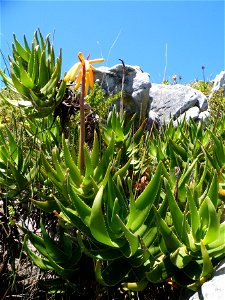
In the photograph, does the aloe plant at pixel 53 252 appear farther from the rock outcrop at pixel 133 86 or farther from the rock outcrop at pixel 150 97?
the rock outcrop at pixel 133 86

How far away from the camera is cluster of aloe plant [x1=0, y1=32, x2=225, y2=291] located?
6.04ft

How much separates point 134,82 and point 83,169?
277 centimetres

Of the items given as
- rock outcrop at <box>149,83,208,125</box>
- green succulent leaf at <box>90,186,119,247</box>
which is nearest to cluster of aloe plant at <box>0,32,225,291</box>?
green succulent leaf at <box>90,186,119,247</box>

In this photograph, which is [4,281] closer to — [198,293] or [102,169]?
[102,169]

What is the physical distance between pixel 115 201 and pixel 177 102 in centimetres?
385

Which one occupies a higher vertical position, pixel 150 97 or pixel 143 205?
pixel 150 97

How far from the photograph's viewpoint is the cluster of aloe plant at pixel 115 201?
1842mm

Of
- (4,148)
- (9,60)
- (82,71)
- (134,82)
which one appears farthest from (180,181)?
(134,82)

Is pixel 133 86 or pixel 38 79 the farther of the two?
pixel 133 86

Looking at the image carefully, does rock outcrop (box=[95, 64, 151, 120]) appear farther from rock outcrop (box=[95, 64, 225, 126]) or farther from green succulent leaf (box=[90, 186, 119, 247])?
green succulent leaf (box=[90, 186, 119, 247])

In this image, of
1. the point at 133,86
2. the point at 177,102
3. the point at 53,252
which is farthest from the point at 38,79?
the point at 177,102

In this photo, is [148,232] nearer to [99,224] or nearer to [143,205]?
[143,205]

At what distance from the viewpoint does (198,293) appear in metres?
1.81

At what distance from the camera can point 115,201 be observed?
188cm
